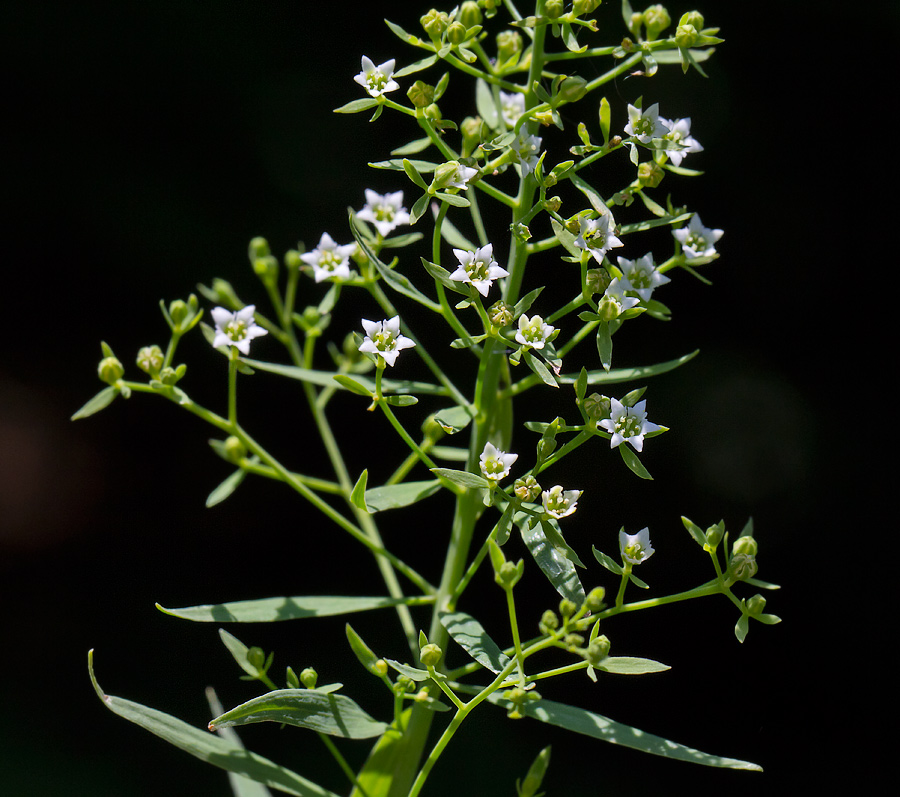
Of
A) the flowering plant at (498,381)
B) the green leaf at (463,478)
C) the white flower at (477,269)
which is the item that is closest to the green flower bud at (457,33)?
the flowering plant at (498,381)

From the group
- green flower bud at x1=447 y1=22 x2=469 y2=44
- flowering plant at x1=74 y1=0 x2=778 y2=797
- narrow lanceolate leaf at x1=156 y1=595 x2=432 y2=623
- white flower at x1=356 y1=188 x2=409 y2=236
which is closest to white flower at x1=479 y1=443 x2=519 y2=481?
flowering plant at x1=74 y1=0 x2=778 y2=797

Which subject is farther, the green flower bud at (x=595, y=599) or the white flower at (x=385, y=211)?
the white flower at (x=385, y=211)

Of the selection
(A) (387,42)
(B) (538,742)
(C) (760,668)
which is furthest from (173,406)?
(C) (760,668)

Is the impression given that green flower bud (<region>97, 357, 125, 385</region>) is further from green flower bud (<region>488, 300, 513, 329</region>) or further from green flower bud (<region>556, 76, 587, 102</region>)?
green flower bud (<region>556, 76, 587, 102</region>)

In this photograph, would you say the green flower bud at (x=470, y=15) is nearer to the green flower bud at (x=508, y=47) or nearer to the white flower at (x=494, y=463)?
the green flower bud at (x=508, y=47)

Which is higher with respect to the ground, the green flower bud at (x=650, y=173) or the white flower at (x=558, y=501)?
the green flower bud at (x=650, y=173)
